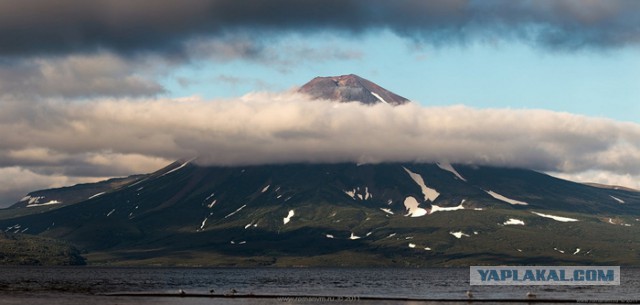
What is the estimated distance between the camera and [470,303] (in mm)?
147625

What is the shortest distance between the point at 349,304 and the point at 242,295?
2932cm

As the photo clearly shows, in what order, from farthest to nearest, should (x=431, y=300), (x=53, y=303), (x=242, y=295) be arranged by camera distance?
(x=242, y=295) → (x=431, y=300) → (x=53, y=303)

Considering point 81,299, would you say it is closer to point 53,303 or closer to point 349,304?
point 53,303

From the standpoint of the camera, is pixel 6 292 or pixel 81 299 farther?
pixel 6 292

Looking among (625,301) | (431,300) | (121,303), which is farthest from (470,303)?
(121,303)

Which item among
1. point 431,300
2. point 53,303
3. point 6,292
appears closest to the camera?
point 53,303

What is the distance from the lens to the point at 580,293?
180 m

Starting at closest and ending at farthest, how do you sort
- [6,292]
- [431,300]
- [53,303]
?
[53,303] < [431,300] < [6,292]

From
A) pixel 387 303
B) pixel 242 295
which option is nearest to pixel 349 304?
pixel 387 303

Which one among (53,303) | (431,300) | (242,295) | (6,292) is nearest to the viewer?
(53,303)

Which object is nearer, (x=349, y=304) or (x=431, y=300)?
(x=349, y=304)

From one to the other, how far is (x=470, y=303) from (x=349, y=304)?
20.3m

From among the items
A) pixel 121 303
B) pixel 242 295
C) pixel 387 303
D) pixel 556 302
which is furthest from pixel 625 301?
pixel 121 303

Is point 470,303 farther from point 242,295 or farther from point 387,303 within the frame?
point 242,295
